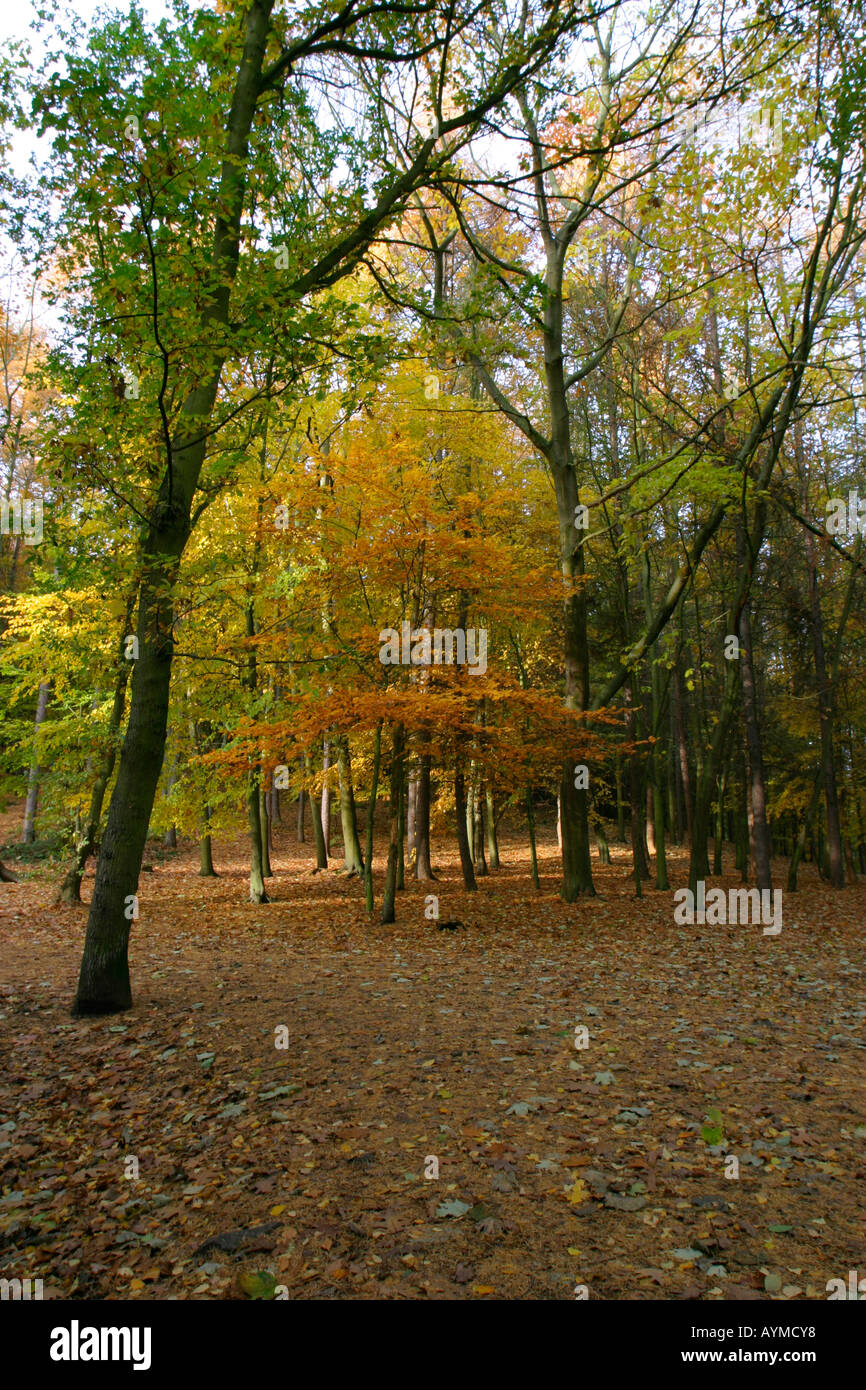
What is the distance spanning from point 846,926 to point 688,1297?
1078 cm

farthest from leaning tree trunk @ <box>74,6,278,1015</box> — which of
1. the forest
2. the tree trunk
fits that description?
the tree trunk

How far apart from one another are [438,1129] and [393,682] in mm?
8181

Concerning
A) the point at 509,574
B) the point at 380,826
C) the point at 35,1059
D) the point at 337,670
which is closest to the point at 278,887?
the point at 337,670

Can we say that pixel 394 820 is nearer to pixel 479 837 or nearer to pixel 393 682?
pixel 393 682

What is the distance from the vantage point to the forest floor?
298cm

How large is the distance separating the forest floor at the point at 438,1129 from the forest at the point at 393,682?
3 cm

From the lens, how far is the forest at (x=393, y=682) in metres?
3.48

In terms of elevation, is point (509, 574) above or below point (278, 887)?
above

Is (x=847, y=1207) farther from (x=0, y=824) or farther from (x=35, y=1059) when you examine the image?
(x=0, y=824)

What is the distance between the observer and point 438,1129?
416 cm

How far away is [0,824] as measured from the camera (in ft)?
79.8

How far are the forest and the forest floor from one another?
0.11 ft

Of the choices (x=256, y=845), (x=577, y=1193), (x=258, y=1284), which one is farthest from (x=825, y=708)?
(x=258, y=1284)

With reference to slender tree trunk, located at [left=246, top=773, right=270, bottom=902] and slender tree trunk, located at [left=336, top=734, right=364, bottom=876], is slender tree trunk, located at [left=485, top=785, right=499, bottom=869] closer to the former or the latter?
slender tree trunk, located at [left=336, top=734, right=364, bottom=876]
